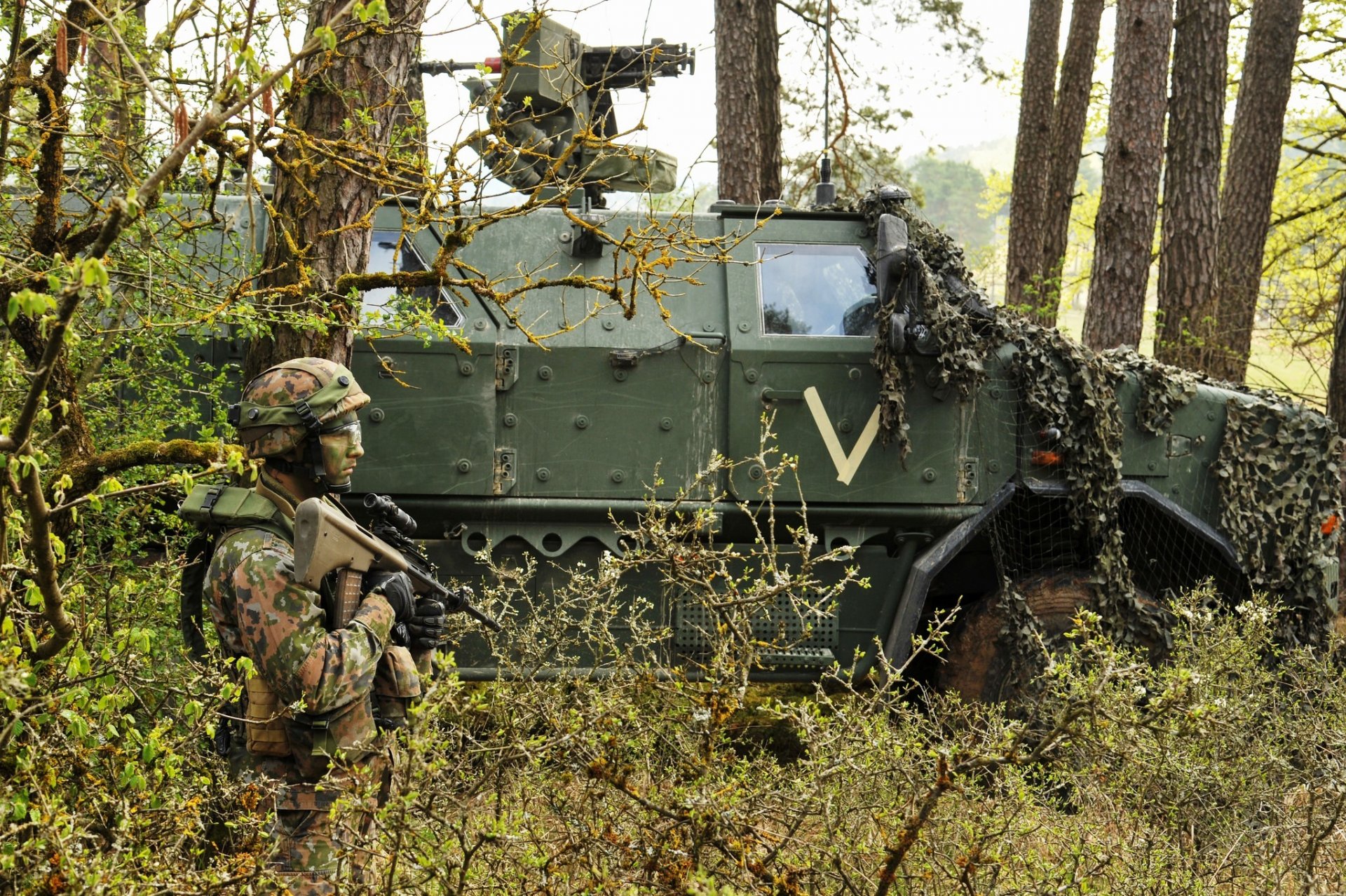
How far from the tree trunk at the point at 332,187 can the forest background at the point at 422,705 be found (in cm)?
2

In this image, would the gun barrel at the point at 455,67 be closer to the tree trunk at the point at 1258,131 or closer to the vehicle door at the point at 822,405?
the vehicle door at the point at 822,405

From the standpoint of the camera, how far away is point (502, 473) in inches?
220

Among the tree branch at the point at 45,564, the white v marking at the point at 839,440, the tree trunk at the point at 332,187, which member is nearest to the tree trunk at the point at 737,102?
the white v marking at the point at 839,440

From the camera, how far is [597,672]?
5.37m

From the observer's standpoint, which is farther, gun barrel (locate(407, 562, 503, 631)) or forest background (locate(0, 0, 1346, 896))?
gun barrel (locate(407, 562, 503, 631))

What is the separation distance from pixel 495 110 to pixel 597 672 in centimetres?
239

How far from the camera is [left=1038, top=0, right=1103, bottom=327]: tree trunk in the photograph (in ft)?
45.4

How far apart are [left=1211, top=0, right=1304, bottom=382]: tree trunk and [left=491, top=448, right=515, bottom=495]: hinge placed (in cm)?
818

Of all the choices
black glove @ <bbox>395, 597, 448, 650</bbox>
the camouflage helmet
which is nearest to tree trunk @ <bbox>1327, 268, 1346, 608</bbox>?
black glove @ <bbox>395, 597, 448, 650</bbox>

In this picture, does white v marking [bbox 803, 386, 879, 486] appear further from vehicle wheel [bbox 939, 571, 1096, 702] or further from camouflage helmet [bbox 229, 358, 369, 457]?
camouflage helmet [bbox 229, 358, 369, 457]

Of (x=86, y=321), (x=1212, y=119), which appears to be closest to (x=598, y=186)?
(x=86, y=321)

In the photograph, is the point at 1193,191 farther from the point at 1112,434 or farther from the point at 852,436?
the point at 852,436

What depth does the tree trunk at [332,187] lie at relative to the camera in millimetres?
4480

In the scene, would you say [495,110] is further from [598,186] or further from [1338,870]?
[1338,870]
